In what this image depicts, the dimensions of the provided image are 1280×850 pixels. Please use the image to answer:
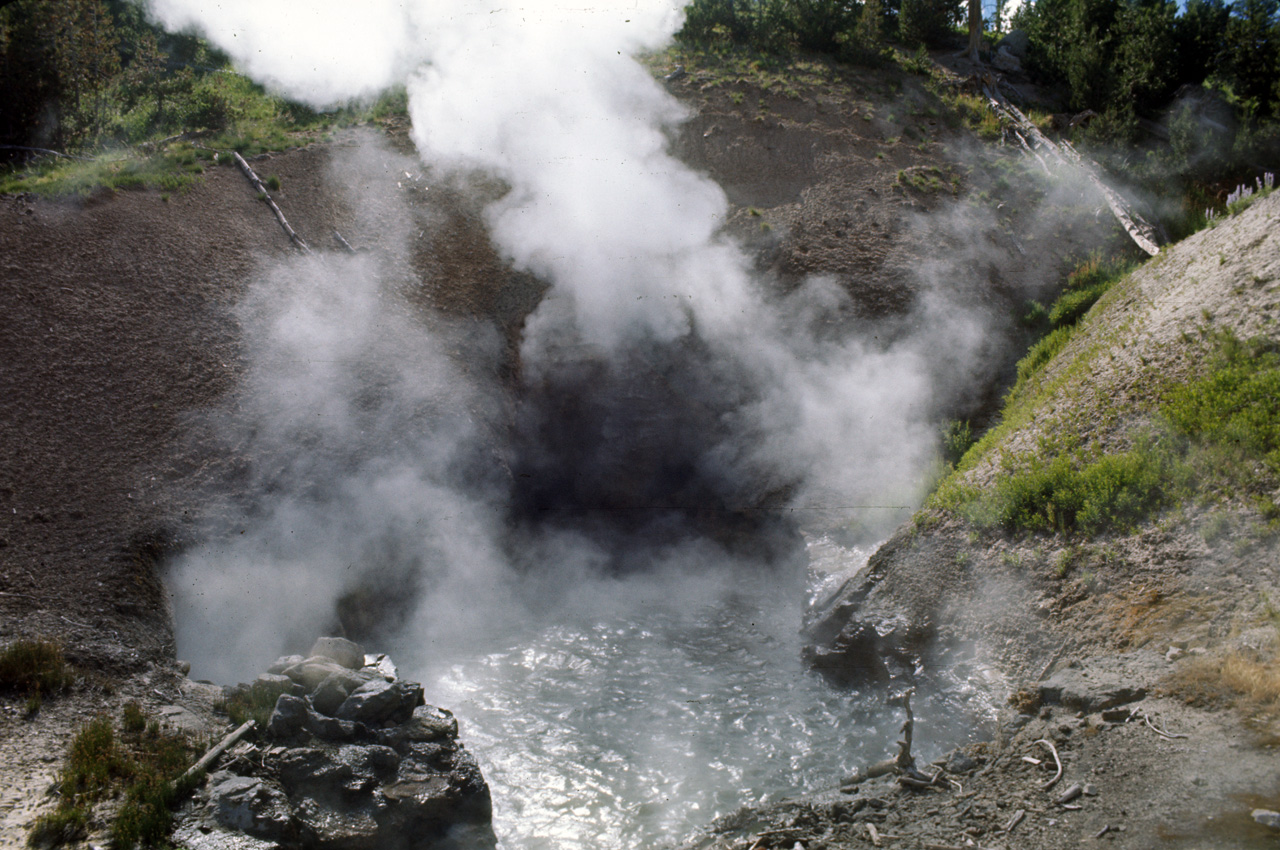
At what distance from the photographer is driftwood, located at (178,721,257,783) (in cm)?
559

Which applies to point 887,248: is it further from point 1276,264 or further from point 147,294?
point 147,294

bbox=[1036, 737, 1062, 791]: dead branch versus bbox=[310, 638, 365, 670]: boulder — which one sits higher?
bbox=[310, 638, 365, 670]: boulder

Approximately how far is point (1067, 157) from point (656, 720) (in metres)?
15.0

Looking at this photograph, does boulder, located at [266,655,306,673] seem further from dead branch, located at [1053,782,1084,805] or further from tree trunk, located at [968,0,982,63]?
tree trunk, located at [968,0,982,63]

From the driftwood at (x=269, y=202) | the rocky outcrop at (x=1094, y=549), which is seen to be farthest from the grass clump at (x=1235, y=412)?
the driftwood at (x=269, y=202)

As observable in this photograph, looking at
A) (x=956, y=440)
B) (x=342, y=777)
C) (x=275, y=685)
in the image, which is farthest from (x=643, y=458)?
(x=342, y=777)

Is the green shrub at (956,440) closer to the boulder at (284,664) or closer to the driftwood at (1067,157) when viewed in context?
the driftwood at (1067,157)

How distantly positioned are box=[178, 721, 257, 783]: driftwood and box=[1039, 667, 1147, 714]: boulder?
6.68 m

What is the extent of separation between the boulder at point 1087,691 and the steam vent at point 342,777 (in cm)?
486

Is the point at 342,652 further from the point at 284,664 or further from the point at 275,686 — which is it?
the point at 275,686

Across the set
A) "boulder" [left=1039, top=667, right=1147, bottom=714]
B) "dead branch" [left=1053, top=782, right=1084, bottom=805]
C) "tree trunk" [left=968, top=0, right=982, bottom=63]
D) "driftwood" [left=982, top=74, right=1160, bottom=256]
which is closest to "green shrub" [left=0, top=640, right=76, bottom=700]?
"dead branch" [left=1053, top=782, right=1084, bottom=805]

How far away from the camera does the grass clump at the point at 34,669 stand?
622 centimetres

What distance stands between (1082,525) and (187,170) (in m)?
16.1

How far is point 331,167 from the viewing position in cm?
1627
